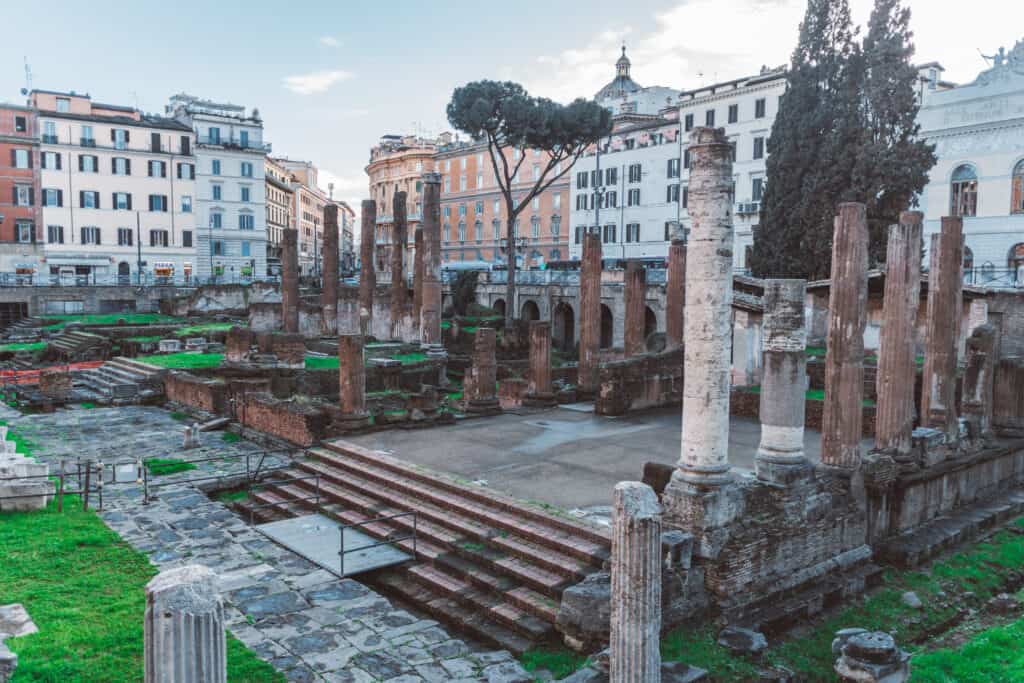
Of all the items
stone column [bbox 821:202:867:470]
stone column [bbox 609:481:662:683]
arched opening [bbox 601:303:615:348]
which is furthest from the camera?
arched opening [bbox 601:303:615:348]

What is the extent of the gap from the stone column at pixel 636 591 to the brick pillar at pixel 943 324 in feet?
31.1

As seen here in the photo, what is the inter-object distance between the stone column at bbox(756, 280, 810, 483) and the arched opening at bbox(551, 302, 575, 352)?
30.3m

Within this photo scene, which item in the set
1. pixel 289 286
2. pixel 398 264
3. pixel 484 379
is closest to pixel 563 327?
pixel 398 264

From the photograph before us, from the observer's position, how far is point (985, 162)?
30.7m

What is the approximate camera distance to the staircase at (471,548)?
910 cm

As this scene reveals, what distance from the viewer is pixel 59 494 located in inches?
476

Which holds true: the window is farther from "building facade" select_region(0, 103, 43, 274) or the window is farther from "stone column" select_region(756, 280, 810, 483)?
"building facade" select_region(0, 103, 43, 274)

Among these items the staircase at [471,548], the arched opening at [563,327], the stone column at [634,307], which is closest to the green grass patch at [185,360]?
the staircase at [471,548]

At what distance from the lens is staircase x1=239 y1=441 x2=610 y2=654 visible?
9.10m

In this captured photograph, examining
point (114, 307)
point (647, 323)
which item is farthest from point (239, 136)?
point (647, 323)

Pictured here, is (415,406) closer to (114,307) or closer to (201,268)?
(114,307)

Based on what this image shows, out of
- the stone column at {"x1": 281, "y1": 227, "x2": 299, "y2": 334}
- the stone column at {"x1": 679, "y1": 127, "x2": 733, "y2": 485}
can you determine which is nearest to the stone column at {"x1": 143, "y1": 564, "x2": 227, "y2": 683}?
the stone column at {"x1": 679, "y1": 127, "x2": 733, "y2": 485}

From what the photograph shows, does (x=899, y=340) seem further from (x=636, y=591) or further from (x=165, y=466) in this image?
(x=165, y=466)

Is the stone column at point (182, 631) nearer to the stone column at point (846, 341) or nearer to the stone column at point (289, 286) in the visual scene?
the stone column at point (846, 341)
